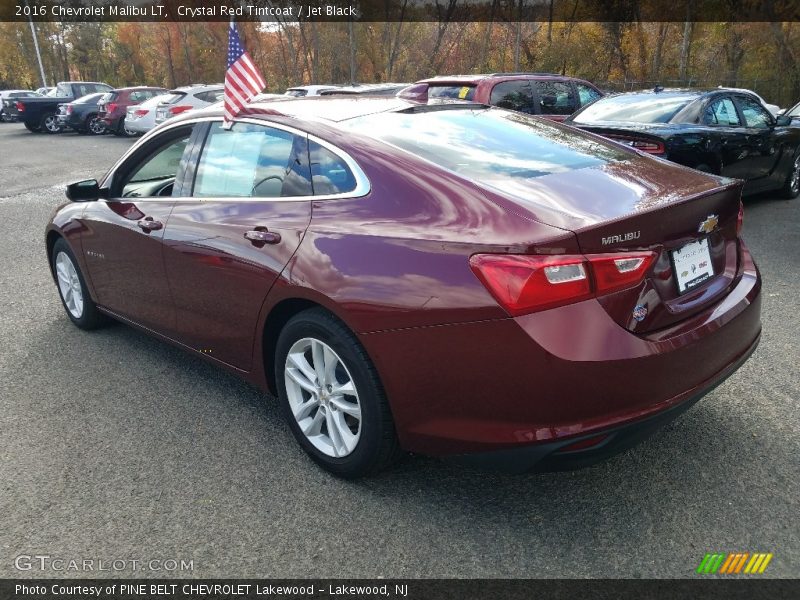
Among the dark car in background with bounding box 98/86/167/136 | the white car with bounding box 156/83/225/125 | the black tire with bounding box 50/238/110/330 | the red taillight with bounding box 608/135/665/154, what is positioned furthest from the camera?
the dark car in background with bounding box 98/86/167/136

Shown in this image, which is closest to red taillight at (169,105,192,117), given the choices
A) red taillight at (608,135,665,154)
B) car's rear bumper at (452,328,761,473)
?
red taillight at (608,135,665,154)

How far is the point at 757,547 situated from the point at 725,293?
0.97m

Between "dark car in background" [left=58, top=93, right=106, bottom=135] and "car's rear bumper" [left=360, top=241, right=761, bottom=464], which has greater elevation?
"car's rear bumper" [left=360, top=241, right=761, bottom=464]

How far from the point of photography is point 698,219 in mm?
2570

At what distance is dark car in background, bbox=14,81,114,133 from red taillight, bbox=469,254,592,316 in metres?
27.7

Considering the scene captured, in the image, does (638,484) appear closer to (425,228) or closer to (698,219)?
(698,219)

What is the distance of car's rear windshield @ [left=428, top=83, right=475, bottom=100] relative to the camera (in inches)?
374

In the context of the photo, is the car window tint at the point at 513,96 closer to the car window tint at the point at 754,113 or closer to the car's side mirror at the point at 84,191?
the car window tint at the point at 754,113

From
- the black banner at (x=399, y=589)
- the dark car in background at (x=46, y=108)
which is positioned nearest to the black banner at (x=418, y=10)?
the dark car in background at (x=46, y=108)

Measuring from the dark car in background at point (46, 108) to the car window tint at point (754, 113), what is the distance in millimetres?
24244

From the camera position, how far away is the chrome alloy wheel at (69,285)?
4.65 metres

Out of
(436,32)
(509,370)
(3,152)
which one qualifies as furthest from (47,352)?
(436,32)

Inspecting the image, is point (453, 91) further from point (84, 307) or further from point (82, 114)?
point (82, 114)

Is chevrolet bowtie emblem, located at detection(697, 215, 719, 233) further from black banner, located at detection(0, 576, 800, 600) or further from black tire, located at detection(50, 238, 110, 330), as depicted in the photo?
black tire, located at detection(50, 238, 110, 330)
